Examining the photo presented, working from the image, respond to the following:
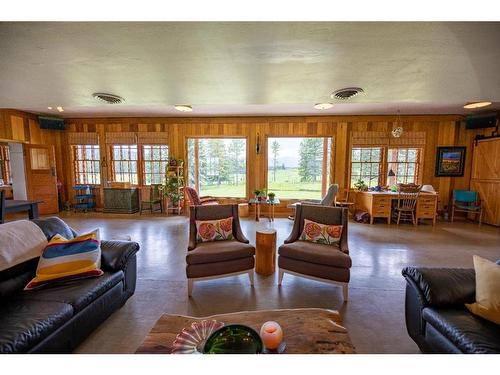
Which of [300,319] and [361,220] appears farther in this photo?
[361,220]

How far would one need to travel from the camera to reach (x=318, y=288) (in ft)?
8.63

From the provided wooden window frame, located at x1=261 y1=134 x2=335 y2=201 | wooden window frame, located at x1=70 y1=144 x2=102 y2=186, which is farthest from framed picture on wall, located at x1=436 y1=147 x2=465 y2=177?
wooden window frame, located at x1=70 y1=144 x2=102 y2=186

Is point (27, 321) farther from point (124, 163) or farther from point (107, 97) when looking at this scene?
point (124, 163)

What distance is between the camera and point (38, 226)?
2.14 metres

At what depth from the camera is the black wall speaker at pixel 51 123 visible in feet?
20.5

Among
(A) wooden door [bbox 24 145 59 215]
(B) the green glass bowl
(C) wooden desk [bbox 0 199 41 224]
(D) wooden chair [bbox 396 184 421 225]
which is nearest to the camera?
(B) the green glass bowl

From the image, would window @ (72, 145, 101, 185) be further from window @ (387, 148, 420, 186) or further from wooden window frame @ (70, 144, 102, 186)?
window @ (387, 148, 420, 186)

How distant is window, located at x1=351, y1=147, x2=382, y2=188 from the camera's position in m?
6.27

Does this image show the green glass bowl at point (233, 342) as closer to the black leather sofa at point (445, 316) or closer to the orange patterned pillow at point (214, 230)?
the black leather sofa at point (445, 316)

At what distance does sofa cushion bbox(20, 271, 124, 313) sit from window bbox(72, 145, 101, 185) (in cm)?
612
